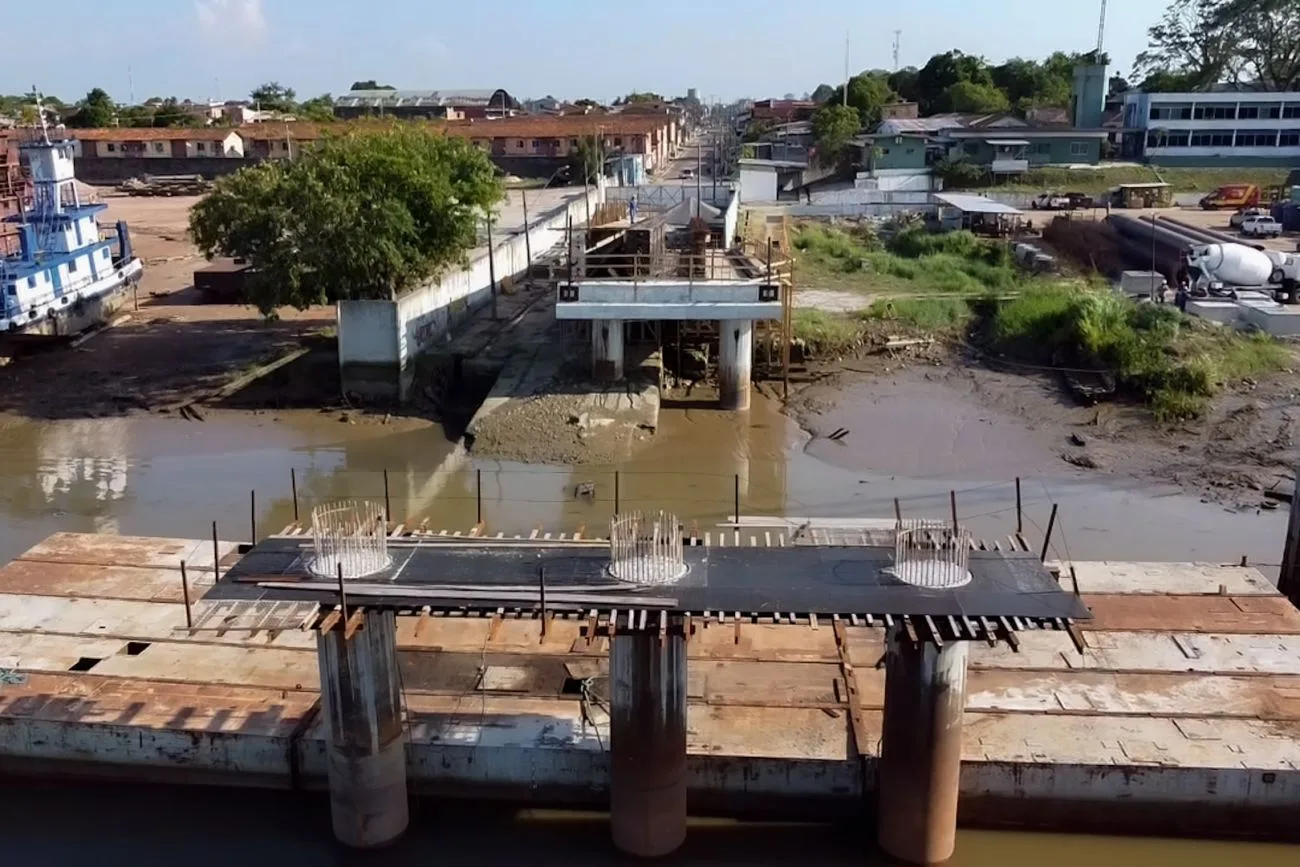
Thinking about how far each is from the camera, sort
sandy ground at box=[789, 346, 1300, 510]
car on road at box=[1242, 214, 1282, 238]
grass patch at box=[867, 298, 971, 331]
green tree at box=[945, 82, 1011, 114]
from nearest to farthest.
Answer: sandy ground at box=[789, 346, 1300, 510] → grass patch at box=[867, 298, 971, 331] → car on road at box=[1242, 214, 1282, 238] → green tree at box=[945, 82, 1011, 114]

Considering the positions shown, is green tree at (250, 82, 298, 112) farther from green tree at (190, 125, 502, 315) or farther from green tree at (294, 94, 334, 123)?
green tree at (190, 125, 502, 315)

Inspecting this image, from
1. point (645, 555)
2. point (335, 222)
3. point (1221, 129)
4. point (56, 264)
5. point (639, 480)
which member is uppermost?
point (1221, 129)

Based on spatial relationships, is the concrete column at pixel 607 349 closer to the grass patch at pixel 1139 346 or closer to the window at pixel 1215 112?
the grass patch at pixel 1139 346

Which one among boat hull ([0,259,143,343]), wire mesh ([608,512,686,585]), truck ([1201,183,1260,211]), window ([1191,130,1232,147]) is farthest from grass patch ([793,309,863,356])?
window ([1191,130,1232,147])

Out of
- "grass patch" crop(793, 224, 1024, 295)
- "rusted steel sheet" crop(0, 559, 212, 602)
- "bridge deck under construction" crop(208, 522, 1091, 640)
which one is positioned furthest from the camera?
"grass patch" crop(793, 224, 1024, 295)

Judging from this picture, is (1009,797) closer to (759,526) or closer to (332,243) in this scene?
(759,526)

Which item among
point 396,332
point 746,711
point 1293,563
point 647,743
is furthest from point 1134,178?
point 647,743

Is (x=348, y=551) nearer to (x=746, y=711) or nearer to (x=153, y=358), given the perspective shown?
(x=746, y=711)
